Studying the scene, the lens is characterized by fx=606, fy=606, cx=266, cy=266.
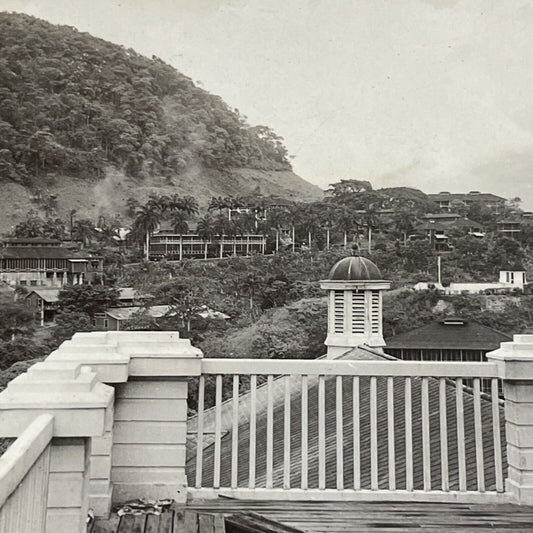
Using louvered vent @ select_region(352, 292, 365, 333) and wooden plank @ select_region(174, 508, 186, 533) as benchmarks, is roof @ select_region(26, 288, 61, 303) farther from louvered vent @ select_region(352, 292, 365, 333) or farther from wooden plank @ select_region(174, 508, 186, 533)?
wooden plank @ select_region(174, 508, 186, 533)

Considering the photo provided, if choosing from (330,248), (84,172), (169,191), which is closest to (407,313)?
→ (330,248)

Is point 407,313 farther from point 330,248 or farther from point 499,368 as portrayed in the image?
point 499,368

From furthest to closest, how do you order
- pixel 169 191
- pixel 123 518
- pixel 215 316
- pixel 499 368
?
pixel 169 191 → pixel 215 316 → pixel 499 368 → pixel 123 518

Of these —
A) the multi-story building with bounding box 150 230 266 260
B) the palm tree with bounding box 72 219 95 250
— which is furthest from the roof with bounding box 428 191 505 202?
the palm tree with bounding box 72 219 95 250

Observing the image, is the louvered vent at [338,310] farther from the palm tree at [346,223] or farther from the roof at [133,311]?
the palm tree at [346,223]

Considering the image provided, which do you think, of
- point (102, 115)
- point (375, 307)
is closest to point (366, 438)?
point (375, 307)

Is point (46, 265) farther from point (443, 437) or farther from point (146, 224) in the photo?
point (443, 437)

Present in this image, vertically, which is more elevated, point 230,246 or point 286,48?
point 286,48
